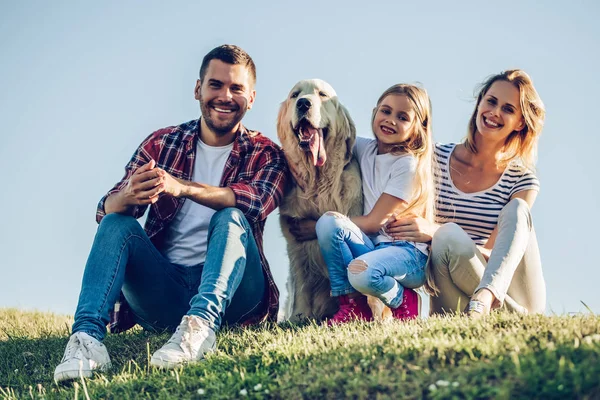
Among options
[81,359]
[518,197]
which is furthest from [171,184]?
[518,197]

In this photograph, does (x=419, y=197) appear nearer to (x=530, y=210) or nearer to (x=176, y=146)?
(x=530, y=210)

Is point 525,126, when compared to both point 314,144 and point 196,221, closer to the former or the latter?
point 314,144

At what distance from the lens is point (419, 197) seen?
488 centimetres

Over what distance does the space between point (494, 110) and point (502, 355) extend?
2661 mm

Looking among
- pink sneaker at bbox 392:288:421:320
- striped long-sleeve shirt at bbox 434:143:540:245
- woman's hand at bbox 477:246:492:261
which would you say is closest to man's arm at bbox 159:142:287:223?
pink sneaker at bbox 392:288:421:320

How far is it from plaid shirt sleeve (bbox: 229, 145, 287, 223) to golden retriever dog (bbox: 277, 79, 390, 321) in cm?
20

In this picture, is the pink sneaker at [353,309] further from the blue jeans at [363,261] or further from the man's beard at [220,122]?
the man's beard at [220,122]

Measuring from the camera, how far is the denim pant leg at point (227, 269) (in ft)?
13.0

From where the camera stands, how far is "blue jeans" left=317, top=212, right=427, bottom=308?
14.4 feet

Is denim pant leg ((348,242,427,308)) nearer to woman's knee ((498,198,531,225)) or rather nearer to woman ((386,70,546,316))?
woman ((386,70,546,316))

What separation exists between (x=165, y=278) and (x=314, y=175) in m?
1.40

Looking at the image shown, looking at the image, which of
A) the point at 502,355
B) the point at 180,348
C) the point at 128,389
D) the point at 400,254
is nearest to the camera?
the point at 502,355

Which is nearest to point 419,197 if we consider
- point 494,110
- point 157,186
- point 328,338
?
point 494,110

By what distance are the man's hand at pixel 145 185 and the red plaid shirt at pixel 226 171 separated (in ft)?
2.00
